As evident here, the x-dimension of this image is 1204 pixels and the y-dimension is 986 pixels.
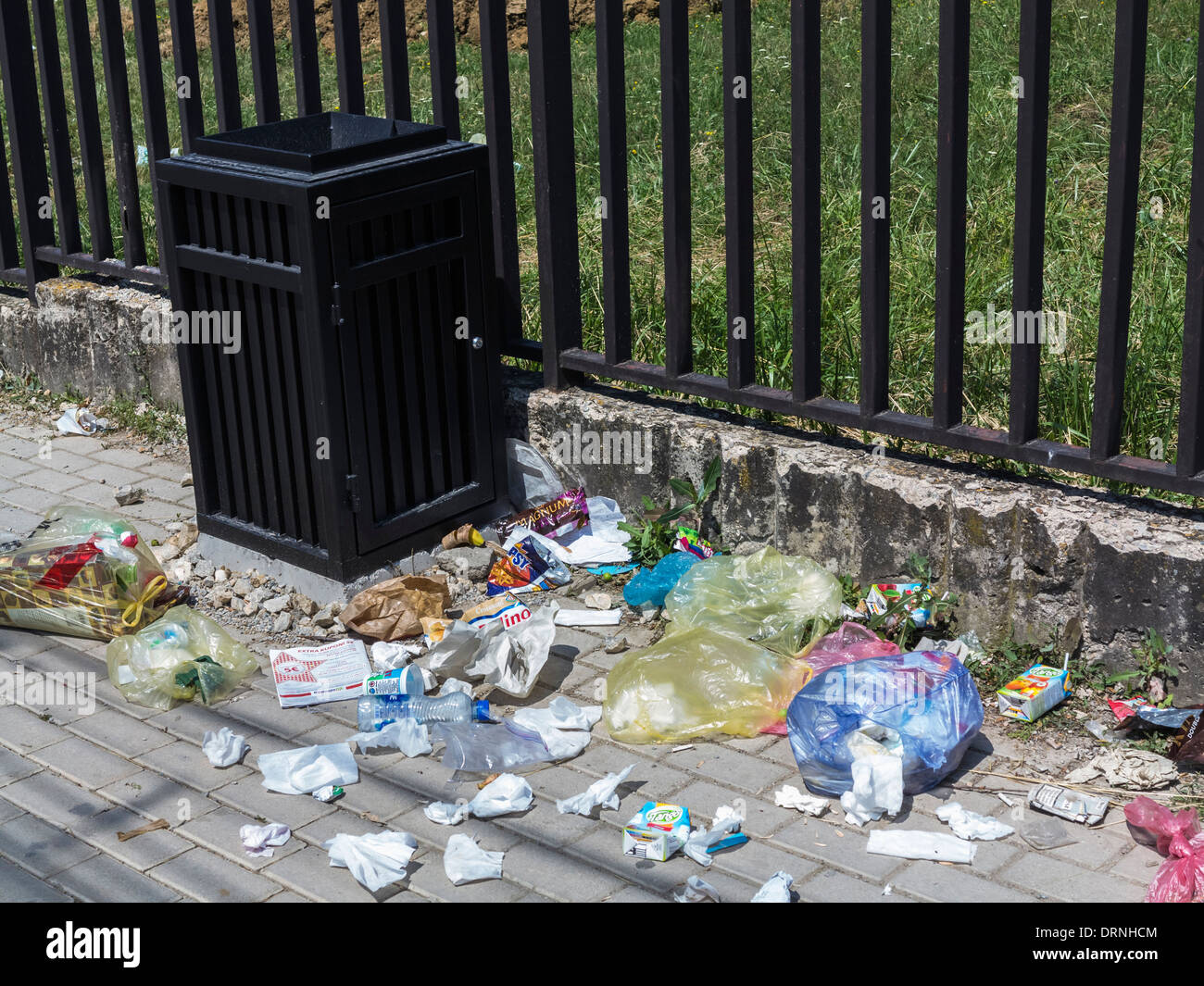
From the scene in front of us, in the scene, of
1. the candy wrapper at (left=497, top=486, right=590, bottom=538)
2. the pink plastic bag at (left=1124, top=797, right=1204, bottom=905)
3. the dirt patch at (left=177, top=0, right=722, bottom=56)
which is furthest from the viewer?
the dirt patch at (left=177, top=0, right=722, bottom=56)

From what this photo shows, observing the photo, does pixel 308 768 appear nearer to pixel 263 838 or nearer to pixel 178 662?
pixel 263 838

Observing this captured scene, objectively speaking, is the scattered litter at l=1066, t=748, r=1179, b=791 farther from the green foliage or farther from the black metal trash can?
the black metal trash can

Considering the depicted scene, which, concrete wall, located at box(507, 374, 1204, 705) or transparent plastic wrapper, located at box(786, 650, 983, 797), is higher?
concrete wall, located at box(507, 374, 1204, 705)

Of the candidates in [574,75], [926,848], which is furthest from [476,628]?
[574,75]

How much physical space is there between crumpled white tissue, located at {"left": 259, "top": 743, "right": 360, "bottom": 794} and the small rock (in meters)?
1.97

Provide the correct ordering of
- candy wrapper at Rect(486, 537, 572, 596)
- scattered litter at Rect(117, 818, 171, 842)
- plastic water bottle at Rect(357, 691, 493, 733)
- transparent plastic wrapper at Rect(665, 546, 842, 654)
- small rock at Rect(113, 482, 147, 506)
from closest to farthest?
1. scattered litter at Rect(117, 818, 171, 842)
2. plastic water bottle at Rect(357, 691, 493, 733)
3. transparent plastic wrapper at Rect(665, 546, 842, 654)
4. candy wrapper at Rect(486, 537, 572, 596)
5. small rock at Rect(113, 482, 147, 506)

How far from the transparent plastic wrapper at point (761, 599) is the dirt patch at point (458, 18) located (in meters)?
7.11

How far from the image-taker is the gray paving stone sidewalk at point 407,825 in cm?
314

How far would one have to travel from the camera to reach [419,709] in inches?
152

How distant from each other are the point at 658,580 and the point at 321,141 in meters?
1.78

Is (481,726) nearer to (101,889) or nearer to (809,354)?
(101,889)

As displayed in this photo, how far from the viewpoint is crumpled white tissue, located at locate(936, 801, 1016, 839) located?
10.7ft

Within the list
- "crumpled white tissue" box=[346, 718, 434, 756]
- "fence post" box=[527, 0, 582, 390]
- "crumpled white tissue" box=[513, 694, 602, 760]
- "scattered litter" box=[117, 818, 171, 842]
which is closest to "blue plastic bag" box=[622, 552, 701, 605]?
"crumpled white tissue" box=[513, 694, 602, 760]

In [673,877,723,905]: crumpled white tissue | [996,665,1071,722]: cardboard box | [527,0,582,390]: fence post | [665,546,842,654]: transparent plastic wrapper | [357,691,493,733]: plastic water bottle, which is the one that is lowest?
[673,877,723,905]: crumpled white tissue
